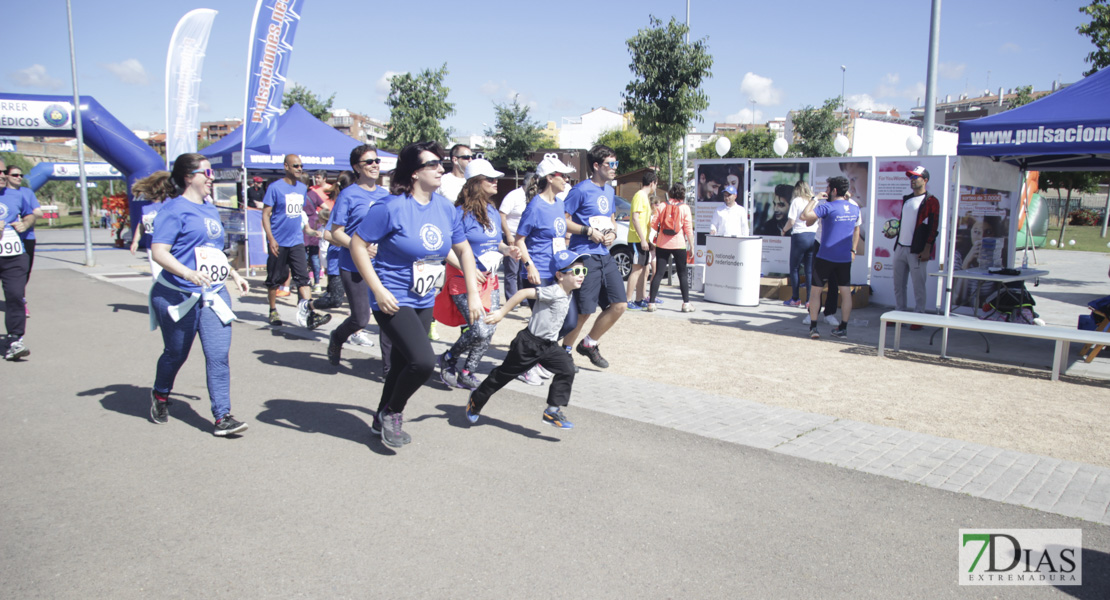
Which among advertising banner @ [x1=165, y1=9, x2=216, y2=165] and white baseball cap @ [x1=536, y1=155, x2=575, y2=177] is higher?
advertising banner @ [x1=165, y1=9, x2=216, y2=165]

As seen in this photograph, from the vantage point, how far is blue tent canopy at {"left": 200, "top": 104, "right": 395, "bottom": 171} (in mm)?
17250

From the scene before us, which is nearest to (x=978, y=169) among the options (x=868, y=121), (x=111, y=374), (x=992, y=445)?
(x=992, y=445)

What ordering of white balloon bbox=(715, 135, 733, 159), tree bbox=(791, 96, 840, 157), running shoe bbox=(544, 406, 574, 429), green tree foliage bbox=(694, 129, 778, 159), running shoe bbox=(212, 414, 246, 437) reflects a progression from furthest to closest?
green tree foliage bbox=(694, 129, 778, 159) → tree bbox=(791, 96, 840, 157) → white balloon bbox=(715, 135, 733, 159) → running shoe bbox=(544, 406, 574, 429) → running shoe bbox=(212, 414, 246, 437)

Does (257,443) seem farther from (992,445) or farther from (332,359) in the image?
(992,445)

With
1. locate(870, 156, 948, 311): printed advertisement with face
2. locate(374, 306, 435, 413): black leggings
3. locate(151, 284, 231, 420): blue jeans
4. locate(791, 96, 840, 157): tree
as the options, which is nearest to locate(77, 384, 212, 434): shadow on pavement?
locate(151, 284, 231, 420): blue jeans

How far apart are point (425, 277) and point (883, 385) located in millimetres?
4468

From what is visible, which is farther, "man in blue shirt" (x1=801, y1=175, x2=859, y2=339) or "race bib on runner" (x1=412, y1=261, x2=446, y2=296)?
"man in blue shirt" (x1=801, y1=175, x2=859, y2=339)

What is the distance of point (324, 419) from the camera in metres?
5.20

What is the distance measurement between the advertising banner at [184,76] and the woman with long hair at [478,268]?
614 inches

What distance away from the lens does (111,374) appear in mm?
6547

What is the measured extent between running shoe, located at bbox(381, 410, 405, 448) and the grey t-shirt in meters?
1.07

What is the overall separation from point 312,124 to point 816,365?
52.5 ft

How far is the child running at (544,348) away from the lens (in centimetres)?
478

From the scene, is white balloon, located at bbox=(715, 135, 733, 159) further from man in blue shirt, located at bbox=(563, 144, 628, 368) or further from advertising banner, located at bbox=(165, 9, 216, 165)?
advertising banner, located at bbox=(165, 9, 216, 165)
